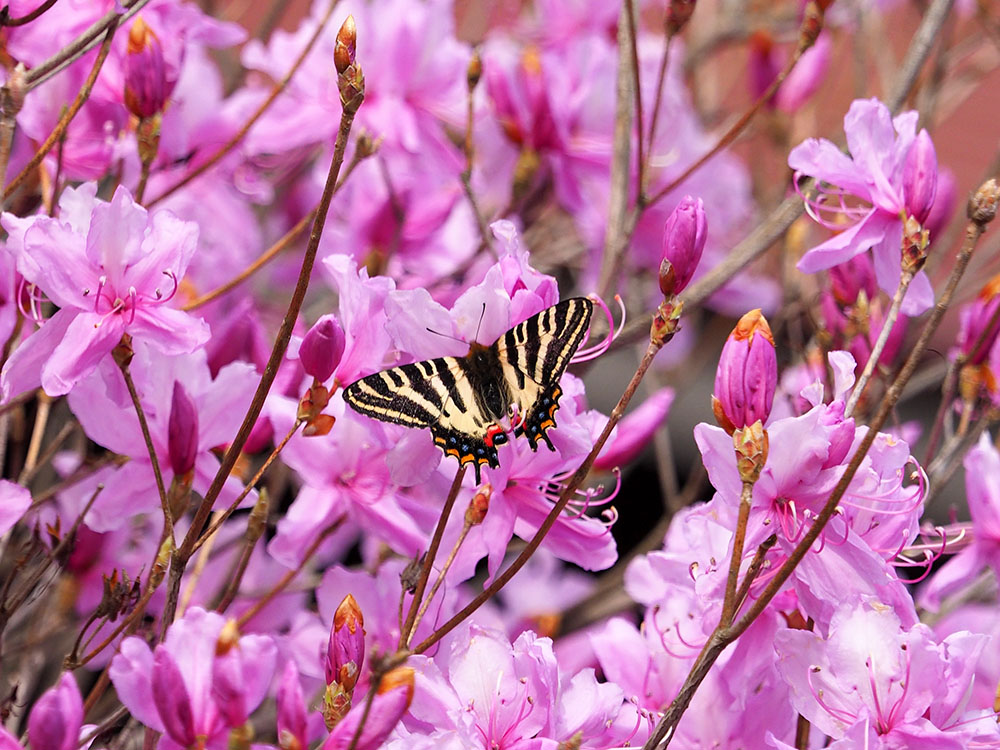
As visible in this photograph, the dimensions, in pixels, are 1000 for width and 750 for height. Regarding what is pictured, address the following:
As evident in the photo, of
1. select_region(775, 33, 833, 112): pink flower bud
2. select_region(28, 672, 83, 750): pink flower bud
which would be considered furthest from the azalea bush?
select_region(775, 33, 833, 112): pink flower bud

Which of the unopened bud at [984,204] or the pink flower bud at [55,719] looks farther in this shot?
the unopened bud at [984,204]

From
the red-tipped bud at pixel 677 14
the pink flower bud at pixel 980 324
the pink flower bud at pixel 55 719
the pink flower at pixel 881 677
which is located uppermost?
the red-tipped bud at pixel 677 14

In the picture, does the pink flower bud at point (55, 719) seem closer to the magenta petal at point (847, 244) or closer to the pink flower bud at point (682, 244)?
the pink flower bud at point (682, 244)

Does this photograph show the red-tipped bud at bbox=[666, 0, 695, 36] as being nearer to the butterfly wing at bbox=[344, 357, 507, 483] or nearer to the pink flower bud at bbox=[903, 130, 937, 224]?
the pink flower bud at bbox=[903, 130, 937, 224]

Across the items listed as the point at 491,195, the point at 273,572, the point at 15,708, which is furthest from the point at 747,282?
the point at 15,708

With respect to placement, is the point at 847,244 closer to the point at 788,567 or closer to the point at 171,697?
the point at 788,567

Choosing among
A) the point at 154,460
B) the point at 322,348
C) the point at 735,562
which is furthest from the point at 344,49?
the point at 735,562

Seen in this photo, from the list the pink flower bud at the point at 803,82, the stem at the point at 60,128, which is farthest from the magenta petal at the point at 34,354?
the pink flower bud at the point at 803,82

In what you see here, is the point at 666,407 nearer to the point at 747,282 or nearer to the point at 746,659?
the point at 746,659
